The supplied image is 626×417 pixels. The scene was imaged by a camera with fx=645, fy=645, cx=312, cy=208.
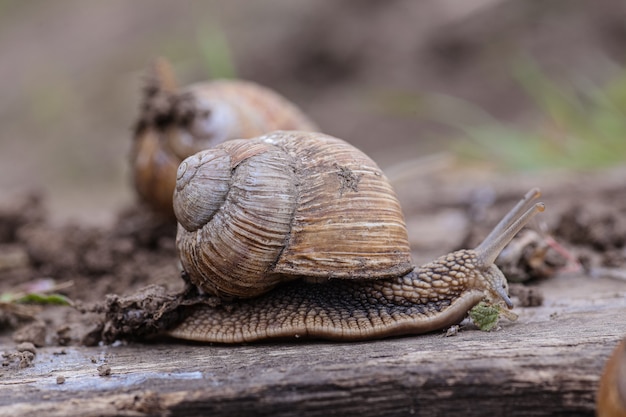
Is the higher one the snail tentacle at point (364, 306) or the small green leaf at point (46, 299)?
the small green leaf at point (46, 299)

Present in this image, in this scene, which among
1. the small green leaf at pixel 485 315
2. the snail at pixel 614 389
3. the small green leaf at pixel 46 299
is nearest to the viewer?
the snail at pixel 614 389

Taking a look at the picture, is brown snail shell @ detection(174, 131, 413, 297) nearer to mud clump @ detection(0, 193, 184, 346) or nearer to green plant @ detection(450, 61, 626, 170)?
mud clump @ detection(0, 193, 184, 346)

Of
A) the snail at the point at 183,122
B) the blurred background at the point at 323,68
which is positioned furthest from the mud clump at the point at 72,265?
the blurred background at the point at 323,68

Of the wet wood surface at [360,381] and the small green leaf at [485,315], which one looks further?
the small green leaf at [485,315]

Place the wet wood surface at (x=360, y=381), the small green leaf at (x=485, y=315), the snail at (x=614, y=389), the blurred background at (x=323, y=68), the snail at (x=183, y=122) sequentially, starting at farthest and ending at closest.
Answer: the blurred background at (x=323, y=68)
the snail at (x=183, y=122)
the small green leaf at (x=485, y=315)
the wet wood surface at (x=360, y=381)
the snail at (x=614, y=389)

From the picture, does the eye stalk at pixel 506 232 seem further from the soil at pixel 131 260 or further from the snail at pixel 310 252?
the soil at pixel 131 260

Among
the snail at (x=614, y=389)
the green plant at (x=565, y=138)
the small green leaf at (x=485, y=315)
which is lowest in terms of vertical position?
the snail at (x=614, y=389)

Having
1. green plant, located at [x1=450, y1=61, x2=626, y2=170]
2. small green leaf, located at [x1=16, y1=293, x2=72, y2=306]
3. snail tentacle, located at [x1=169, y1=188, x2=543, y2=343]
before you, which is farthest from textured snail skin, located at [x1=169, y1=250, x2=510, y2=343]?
green plant, located at [x1=450, y1=61, x2=626, y2=170]
